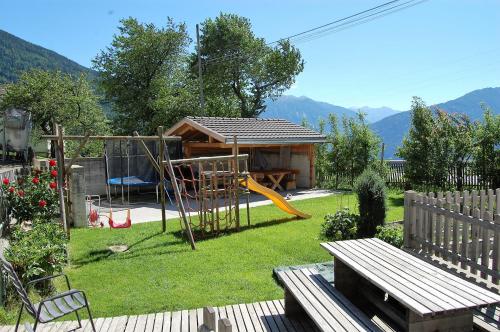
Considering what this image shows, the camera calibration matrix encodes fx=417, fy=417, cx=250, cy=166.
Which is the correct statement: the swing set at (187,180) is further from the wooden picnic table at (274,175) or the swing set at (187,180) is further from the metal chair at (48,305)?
the wooden picnic table at (274,175)

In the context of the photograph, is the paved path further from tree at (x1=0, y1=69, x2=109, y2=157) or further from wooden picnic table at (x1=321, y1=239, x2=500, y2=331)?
tree at (x1=0, y1=69, x2=109, y2=157)

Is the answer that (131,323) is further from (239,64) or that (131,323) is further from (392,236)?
(239,64)

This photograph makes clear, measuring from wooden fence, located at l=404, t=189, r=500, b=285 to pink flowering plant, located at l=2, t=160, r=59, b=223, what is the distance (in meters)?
6.84

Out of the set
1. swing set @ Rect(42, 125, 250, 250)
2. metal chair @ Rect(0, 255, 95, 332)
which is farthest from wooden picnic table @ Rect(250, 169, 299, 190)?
metal chair @ Rect(0, 255, 95, 332)

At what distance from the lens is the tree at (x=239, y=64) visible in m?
33.8

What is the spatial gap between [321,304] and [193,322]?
1.61 metres

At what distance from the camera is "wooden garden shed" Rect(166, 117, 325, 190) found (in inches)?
633

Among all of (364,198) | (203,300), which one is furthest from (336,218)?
(203,300)

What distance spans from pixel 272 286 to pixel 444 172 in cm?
1014

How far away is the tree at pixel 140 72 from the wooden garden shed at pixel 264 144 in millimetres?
9330

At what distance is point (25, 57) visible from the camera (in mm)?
111312

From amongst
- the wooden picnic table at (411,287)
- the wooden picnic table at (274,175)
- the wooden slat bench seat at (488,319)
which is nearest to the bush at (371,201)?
the wooden picnic table at (411,287)

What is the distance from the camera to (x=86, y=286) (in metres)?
6.33

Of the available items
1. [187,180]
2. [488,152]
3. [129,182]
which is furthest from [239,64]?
[187,180]
